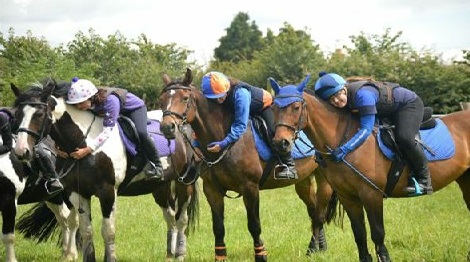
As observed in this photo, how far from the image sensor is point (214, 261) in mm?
8344

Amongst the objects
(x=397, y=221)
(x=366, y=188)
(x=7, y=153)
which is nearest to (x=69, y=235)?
(x=7, y=153)

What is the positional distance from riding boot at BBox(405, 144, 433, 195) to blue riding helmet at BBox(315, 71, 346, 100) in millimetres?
1082

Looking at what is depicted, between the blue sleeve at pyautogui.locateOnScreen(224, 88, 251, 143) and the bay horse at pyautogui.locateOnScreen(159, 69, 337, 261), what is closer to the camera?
the bay horse at pyautogui.locateOnScreen(159, 69, 337, 261)

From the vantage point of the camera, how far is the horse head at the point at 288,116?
21.5 ft

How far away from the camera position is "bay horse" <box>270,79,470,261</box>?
667 cm

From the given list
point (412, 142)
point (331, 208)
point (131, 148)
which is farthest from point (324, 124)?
point (331, 208)

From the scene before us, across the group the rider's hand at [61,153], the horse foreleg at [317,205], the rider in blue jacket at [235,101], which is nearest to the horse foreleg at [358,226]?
the rider in blue jacket at [235,101]

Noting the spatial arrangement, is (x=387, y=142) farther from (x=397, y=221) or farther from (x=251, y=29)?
(x=251, y=29)

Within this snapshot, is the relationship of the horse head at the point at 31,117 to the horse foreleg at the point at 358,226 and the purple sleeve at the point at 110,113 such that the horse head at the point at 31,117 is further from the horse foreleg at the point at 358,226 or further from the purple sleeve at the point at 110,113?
the horse foreleg at the point at 358,226

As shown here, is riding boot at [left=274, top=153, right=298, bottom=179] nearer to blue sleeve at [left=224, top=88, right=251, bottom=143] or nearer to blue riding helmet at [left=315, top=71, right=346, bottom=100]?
blue sleeve at [left=224, top=88, right=251, bottom=143]

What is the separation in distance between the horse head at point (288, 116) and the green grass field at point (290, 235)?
5.32ft

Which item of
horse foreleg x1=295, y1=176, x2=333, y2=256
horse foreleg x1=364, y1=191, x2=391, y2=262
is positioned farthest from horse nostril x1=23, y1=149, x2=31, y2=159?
horse foreleg x1=295, y1=176, x2=333, y2=256

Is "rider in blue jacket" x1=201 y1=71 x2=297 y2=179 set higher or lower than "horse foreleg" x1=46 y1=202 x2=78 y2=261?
higher

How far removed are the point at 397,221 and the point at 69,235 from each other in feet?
19.4
